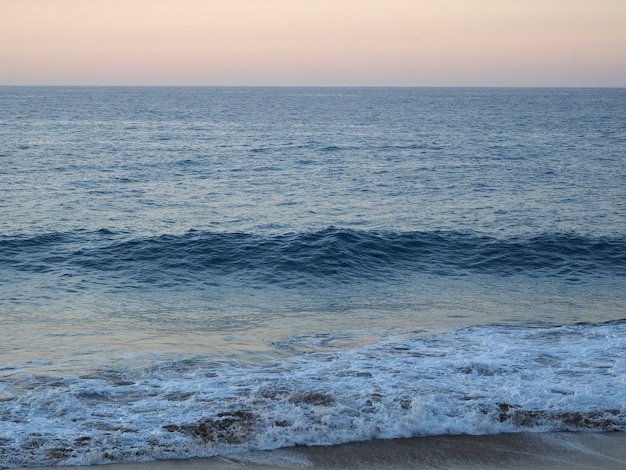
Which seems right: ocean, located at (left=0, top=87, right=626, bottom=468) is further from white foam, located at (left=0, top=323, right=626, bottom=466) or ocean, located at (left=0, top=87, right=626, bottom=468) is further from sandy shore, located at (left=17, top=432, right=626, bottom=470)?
sandy shore, located at (left=17, top=432, right=626, bottom=470)

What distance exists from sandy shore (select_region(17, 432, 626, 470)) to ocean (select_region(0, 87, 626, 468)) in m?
0.22

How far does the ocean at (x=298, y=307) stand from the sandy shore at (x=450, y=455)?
0.72ft

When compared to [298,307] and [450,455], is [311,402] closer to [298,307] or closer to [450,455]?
[450,455]

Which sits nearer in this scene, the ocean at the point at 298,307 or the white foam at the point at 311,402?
the white foam at the point at 311,402

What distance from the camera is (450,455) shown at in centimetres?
888

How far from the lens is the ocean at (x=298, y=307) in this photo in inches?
384

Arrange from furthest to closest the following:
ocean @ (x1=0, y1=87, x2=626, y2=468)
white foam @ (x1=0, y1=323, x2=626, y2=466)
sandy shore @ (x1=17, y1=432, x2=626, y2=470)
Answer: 1. ocean @ (x1=0, y1=87, x2=626, y2=468)
2. white foam @ (x1=0, y1=323, x2=626, y2=466)
3. sandy shore @ (x1=17, y1=432, x2=626, y2=470)

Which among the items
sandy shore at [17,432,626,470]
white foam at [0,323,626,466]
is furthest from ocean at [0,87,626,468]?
sandy shore at [17,432,626,470]

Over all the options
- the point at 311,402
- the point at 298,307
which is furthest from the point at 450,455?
the point at 298,307

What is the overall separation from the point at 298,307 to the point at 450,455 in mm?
8118

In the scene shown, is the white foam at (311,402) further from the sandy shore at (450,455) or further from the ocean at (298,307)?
the sandy shore at (450,455)

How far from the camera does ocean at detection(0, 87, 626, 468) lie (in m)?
9.77

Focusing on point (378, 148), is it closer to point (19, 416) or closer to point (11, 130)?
point (11, 130)

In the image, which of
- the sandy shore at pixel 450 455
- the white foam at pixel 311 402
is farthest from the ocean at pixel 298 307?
the sandy shore at pixel 450 455
